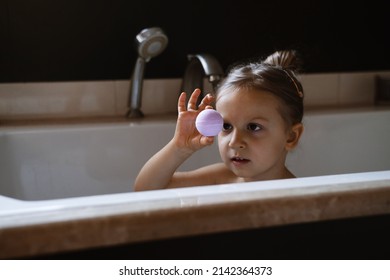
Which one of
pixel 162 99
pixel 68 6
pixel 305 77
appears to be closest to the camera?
pixel 68 6

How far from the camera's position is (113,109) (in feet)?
4.95

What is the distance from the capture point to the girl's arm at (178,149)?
3.19 ft

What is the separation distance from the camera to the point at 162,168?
1.05 metres

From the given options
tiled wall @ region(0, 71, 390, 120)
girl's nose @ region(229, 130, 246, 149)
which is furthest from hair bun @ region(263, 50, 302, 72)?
tiled wall @ region(0, 71, 390, 120)

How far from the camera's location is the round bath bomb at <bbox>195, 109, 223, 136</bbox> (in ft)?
2.86

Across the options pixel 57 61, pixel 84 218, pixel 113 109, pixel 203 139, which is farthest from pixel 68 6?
pixel 84 218

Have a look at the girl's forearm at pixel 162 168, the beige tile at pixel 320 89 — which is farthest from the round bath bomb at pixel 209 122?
the beige tile at pixel 320 89

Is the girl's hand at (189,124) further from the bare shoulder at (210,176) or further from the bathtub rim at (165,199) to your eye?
the bathtub rim at (165,199)

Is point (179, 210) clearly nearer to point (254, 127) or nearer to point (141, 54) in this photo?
point (254, 127)

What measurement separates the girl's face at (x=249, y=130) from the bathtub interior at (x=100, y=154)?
1.18 feet

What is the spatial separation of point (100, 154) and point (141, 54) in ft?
0.97
